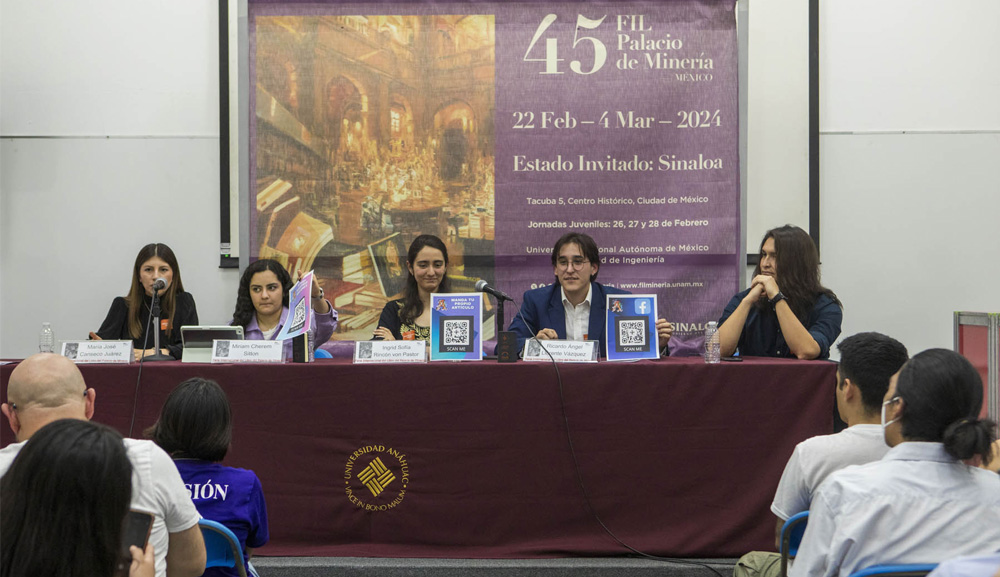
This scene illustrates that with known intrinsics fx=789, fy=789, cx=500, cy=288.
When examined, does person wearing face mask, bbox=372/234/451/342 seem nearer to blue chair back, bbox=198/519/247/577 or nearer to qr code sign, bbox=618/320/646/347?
qr code sign, bbox=618/320/646/347

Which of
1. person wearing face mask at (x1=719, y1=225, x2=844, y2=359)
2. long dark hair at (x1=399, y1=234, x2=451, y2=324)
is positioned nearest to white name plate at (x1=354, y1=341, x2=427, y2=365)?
long dark hair at (x1=399, y1=234, x2=451, y2=324)

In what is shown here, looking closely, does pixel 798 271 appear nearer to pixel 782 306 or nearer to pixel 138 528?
pixel 782 306

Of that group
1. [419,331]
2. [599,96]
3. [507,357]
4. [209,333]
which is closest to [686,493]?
[507,357]

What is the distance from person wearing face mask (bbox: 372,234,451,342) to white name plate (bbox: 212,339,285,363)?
628 mm

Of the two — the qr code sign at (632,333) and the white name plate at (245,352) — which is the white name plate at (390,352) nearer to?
the white name plate at (245,352)

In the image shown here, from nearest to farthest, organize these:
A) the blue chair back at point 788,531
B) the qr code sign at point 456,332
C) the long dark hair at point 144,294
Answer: the blue chair back at point 788,531 → the qr code sign at point 456,332 → the long dark hair at point 144,294

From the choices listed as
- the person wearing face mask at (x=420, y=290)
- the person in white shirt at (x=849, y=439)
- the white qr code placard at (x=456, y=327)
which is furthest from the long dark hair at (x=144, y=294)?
the person in white shirt at (x=849, y=439)

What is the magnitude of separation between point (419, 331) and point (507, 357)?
66cm

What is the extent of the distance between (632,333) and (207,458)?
5.15 feet

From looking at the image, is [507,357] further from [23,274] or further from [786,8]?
[23,274]

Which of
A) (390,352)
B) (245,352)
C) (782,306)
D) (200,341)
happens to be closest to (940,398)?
(782,306)

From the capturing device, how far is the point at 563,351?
2766 mm

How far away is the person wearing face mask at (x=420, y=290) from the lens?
10.9 ft

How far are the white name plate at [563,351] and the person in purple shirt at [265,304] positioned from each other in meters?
0.90
